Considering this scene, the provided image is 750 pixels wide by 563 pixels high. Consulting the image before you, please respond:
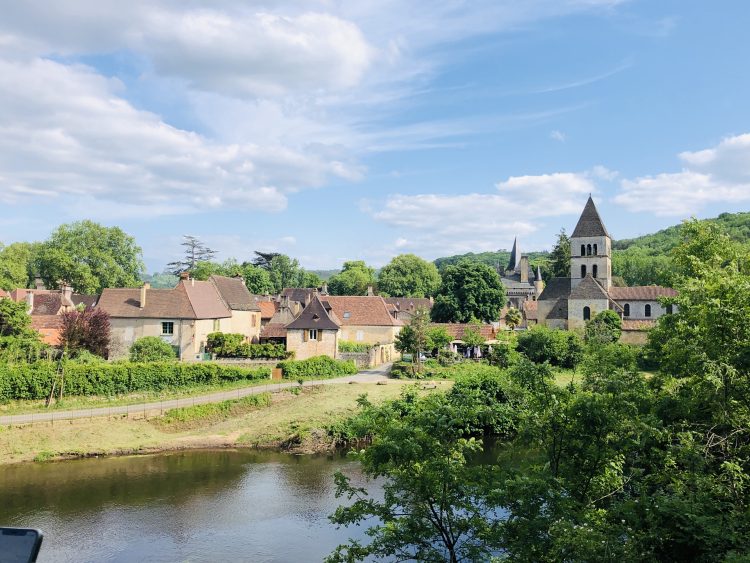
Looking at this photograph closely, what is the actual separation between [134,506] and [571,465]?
18.2 m

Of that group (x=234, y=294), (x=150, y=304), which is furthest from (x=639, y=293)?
(x=150, y=304)

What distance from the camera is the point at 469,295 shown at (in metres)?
60.7

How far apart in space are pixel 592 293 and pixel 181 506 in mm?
49975

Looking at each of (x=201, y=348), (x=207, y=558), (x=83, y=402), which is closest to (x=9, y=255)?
(x=201, y=348)

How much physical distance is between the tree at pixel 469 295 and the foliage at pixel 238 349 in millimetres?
21863

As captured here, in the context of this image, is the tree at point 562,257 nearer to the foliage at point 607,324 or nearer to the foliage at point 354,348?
the foliage at point 607,324

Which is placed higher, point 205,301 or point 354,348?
point 205,301

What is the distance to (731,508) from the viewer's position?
936cm

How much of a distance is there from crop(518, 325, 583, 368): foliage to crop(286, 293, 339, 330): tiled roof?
16619mm

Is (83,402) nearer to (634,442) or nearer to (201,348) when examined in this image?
(201,348)

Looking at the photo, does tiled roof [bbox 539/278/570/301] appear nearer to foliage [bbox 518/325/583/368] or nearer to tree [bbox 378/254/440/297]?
foliage [bbox 518/325/583/368]

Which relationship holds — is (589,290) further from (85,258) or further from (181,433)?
(85,258)

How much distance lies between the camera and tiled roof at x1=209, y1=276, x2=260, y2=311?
5319 centimetres

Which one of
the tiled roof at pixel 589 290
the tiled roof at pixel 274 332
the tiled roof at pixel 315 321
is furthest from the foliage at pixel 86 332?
the tiled roof at pixel 589 290
